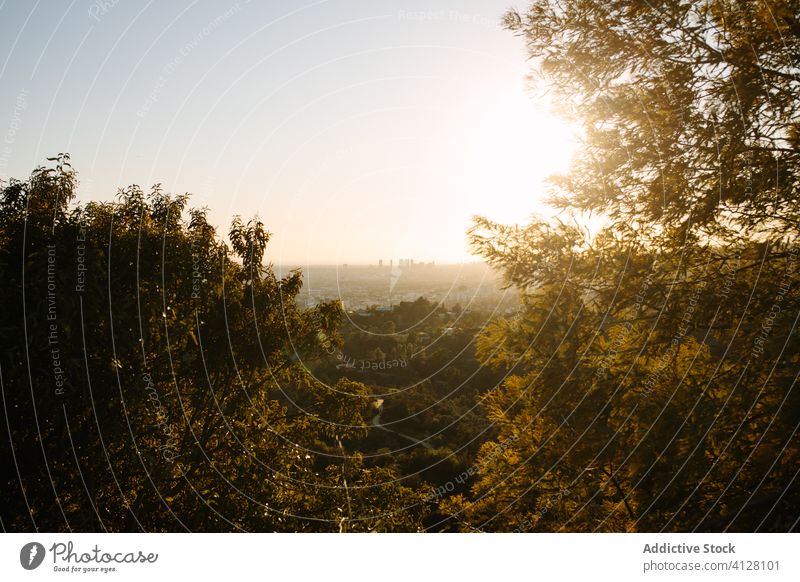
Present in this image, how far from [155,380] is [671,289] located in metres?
7.23

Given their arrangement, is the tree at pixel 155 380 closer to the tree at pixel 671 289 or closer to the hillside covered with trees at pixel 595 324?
the hillside covered with trees at pixel 595 324

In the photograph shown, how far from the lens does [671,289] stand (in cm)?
481

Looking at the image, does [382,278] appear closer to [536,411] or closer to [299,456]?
[299,456]

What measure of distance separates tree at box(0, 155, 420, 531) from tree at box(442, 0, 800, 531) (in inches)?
173

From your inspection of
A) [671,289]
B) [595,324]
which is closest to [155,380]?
[595,324]

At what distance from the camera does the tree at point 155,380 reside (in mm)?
5047

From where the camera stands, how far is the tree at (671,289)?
4562 mm

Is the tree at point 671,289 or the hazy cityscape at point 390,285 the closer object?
the tree at point 671,289

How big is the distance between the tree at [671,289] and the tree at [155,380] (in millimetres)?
4384

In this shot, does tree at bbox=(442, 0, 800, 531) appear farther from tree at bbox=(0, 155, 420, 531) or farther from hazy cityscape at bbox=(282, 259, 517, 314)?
tree at bbox=(0, 155, 420, 531)

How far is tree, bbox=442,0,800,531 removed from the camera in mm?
A: 4562

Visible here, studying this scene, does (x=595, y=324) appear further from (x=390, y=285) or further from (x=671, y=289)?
(x=390, y=285)

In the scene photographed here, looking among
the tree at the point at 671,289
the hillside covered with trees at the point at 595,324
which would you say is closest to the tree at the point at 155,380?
the hillside covered with trees at the point at 595,324
